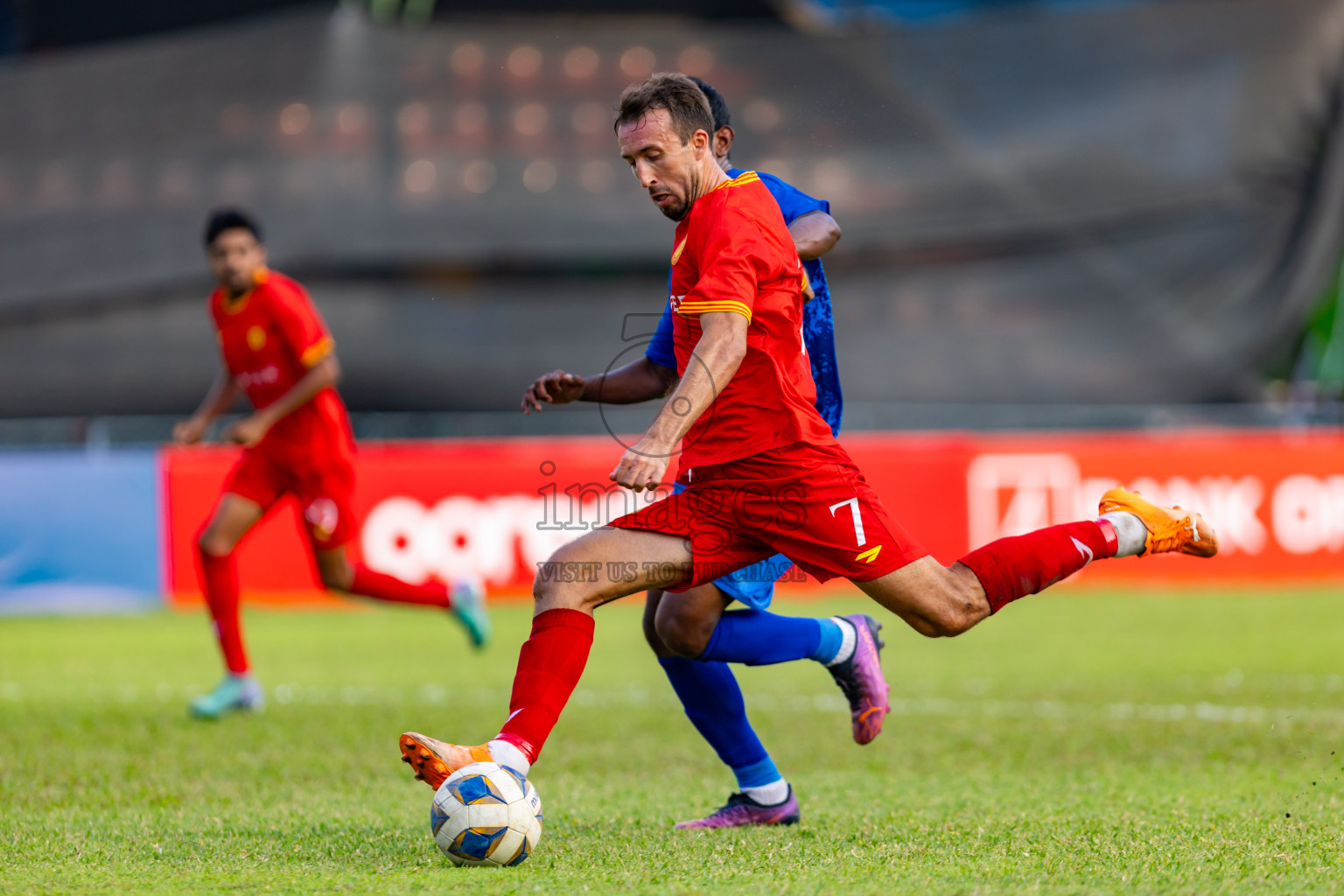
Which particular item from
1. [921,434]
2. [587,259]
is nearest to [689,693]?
[921,434]

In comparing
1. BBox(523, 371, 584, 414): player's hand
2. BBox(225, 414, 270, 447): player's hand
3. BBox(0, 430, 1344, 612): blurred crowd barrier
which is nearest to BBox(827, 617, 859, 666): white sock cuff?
BBox(523, 371, 584, 414): player's hand

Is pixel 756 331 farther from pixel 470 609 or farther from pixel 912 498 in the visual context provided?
pixel 912 498

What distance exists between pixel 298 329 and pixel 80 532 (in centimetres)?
618

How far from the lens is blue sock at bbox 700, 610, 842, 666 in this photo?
4.24 metres

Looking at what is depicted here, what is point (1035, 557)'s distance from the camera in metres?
3.97

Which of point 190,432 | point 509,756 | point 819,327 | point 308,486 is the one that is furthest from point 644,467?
point 190,432

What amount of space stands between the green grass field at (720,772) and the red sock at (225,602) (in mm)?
387

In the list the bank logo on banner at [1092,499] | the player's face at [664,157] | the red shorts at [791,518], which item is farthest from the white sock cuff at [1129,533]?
the bank logo on banner at [1092,499]

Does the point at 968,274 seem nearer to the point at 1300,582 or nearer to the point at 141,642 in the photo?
the point at 1300,582

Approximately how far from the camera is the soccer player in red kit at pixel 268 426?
6996mm

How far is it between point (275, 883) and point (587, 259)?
14317 millimetres

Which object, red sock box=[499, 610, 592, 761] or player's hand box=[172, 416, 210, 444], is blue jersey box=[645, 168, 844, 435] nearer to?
red sock box=[499, 610, 592, 761]

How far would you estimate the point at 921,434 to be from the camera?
15.6 metres

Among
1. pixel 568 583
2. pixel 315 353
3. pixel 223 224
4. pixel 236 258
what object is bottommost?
pixel 568 583
